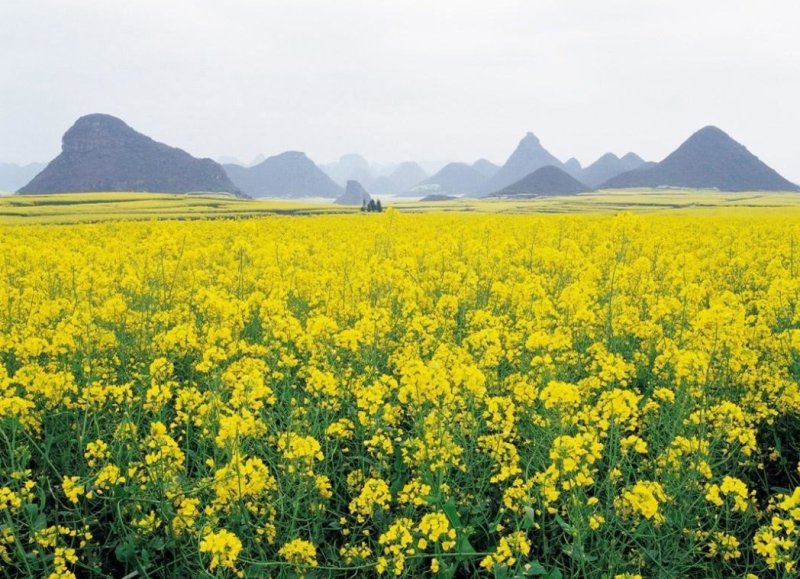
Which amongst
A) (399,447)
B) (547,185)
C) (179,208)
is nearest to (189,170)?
(547,185)

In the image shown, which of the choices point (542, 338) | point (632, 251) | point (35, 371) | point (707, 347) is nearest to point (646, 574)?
point (542, 338)

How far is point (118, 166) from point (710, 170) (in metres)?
163

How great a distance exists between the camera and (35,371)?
12.3 feet

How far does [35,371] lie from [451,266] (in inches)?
241

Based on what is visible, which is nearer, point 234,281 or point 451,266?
point 234,281

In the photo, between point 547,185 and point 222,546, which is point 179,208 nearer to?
point 222,546

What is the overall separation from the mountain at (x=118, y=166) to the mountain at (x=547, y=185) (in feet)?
240

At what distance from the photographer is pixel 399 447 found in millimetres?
3754

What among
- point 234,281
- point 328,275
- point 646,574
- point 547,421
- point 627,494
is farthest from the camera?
point 234,281

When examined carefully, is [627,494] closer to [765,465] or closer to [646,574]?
[646,574]

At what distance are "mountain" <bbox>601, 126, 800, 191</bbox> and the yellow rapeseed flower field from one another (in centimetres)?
16989

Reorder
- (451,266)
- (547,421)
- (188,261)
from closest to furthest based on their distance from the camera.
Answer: (547,421)
(188,261)
(451,266)

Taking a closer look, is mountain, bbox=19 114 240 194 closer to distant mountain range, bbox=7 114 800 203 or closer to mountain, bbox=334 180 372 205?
distant mountain range, bbox=7 114 800 203

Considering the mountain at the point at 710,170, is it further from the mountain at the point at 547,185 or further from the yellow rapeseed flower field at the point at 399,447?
the yellow rapeseed flower field at the point at 399,447
